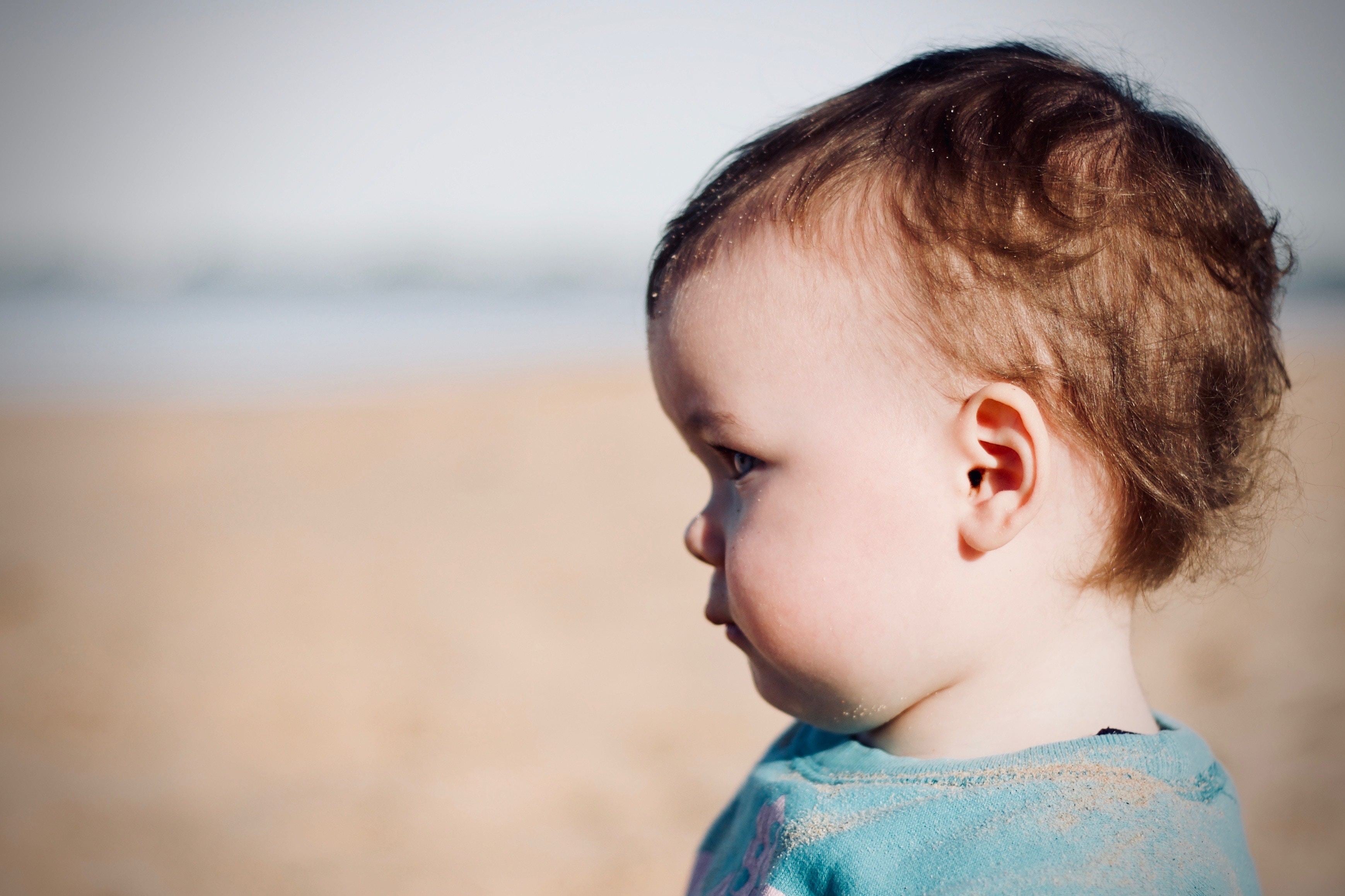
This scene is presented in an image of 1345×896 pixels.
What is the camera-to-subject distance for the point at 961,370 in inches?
44.1

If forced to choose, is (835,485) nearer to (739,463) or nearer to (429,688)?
(739,463)

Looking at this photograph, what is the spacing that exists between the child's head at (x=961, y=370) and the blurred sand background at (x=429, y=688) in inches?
21.8

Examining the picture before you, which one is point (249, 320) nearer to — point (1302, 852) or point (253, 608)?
point (253, 608)

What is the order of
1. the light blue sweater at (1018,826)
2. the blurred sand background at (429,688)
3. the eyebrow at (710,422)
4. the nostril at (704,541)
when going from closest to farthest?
the light blue sweater at (1018,826) → the eyebrow at (710,422) → the nostril at (704,541) → the blurred sand background at (429,688)

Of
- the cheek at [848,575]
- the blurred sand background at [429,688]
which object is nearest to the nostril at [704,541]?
the cheek at [848,575]

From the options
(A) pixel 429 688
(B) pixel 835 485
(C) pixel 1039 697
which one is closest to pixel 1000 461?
(B) pixel 835 485

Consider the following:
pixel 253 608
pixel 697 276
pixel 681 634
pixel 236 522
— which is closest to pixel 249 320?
pixel 236 522

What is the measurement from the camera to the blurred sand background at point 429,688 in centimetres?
311

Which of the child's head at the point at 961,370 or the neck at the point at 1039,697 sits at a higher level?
the child's head at the point at 961,370

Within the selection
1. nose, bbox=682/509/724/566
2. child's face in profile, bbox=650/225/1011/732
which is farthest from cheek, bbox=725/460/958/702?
nose, bbox=682/509/724/566

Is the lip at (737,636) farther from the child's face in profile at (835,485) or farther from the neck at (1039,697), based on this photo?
the neck at (1039,697)

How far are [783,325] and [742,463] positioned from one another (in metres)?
0.19

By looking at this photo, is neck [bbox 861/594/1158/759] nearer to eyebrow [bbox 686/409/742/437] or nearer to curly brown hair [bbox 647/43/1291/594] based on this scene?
curly brown hair [bbox 647/43/1291/594]

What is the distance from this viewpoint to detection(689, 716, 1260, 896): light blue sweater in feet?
3.21
